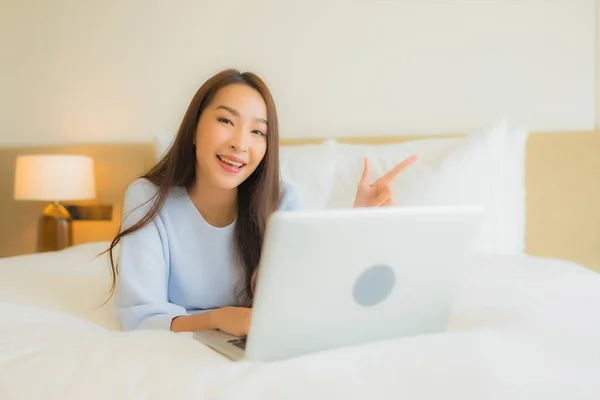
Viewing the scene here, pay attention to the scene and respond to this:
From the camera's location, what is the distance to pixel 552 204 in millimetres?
2191

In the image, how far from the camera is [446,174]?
1868 millimetres

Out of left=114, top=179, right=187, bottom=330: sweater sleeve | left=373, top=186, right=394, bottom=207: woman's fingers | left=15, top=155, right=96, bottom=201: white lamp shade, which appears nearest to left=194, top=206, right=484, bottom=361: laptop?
left=114, top=179, right=187, bottom=330: sweater sleeve

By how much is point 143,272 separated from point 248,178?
0.33m

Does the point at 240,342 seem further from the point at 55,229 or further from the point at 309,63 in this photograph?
the point at 55,229

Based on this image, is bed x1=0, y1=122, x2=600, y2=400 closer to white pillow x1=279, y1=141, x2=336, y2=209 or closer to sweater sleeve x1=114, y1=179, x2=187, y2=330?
sweater sleeve x1=114, y1=179, x2=187, y2=330

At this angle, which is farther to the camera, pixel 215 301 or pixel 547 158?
pixel 547 158

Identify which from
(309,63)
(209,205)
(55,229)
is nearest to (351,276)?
(209,205)

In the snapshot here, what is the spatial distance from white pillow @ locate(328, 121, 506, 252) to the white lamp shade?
3.68 ft

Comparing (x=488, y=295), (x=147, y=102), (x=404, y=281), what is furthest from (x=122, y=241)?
(x=147, y=102)

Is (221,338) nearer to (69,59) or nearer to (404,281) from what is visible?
(404,281)

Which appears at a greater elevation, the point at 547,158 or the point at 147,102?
the point at 147,102

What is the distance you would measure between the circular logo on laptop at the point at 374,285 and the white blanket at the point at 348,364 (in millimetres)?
65

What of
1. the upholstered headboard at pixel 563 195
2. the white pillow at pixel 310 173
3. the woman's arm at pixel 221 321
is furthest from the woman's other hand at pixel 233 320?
the upholstered headboard at pixel 563 195

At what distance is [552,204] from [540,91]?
0.45m
